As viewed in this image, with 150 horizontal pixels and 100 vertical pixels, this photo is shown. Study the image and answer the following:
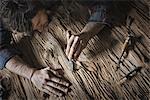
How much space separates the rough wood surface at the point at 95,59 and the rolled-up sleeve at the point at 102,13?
0.20 feet

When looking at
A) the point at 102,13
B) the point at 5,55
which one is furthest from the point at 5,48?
the point at 102,13

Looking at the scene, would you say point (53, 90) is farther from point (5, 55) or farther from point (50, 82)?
point (5, 55)

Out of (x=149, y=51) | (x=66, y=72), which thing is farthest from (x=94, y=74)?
(x=149, y=51)

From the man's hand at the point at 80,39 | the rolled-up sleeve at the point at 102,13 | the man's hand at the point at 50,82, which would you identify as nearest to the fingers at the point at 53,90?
the man's hand at the point at 50,82

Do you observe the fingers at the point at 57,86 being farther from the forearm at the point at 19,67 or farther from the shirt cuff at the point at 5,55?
the shirt cuff at the point at 5,55

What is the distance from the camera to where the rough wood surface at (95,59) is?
1054 mm

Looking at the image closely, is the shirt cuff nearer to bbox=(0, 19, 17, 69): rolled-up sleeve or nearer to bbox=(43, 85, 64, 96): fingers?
bbox=(0, 19, 17, 69): rolled-up sleeve

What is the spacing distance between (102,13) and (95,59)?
155 mm

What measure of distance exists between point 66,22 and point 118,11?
7.7 inches

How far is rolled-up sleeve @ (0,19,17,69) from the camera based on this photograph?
1.13 meters

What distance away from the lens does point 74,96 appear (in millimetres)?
1048

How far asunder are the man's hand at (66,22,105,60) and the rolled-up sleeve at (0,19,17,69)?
0.68 ft

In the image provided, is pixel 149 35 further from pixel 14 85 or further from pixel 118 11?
pixel 14 85

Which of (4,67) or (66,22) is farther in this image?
(66,22)
